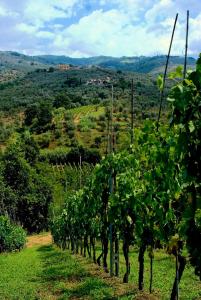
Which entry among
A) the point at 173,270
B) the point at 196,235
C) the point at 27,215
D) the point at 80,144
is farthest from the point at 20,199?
the point at 196,235

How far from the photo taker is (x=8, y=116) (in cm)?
17925

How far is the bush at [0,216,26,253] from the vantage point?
2520 inches

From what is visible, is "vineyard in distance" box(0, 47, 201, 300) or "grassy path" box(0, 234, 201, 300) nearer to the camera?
"vineyard in distance" box(0, 47, 201, 300)

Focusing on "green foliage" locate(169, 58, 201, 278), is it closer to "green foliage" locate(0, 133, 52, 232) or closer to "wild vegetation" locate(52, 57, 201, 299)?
"wild vegetation" locate(52, 57, 201, 299)

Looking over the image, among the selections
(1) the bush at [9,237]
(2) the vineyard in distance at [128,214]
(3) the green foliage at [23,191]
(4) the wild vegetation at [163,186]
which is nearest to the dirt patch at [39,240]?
(2) the vineyard in distance at [128,214]

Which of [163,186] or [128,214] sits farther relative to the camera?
[128,214]

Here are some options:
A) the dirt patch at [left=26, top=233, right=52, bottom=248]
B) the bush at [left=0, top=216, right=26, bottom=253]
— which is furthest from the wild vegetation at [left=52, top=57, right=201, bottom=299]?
the dirt patch at [left=26, top=233, right=52, bottom=248]

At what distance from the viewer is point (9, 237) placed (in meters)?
64.0

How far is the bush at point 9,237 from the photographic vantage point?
64000mm

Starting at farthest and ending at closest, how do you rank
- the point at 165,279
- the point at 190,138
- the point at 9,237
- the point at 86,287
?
1. the point at 9,237
2. the point at 165,279
3. the point at 86,287
4. the point at 190,138

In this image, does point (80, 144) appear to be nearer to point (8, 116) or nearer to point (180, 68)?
point (8, 116)

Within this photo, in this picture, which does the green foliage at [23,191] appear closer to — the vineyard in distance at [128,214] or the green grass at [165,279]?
the vineyard in distance at [128,214]

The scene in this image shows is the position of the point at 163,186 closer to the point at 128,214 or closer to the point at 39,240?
the point at 128,214

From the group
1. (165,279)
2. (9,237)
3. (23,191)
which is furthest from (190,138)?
(23,191)
